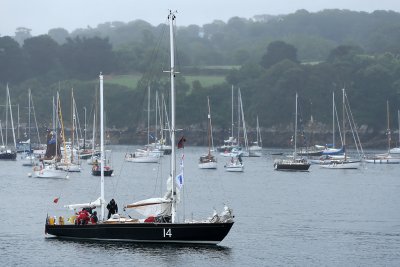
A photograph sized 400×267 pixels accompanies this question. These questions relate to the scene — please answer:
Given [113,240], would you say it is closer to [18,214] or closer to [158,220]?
[158,220]

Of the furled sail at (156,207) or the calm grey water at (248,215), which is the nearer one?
the calm grey water at (248,215)

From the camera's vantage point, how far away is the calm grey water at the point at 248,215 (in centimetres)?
5891

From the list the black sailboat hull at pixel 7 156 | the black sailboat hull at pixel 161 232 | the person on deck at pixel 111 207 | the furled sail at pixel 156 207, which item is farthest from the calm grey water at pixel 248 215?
the black sailboat hull at pixel 7 156

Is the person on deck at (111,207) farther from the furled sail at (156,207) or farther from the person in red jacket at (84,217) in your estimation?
the furled sail at (156,207)

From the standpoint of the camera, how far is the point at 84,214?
6134 cm

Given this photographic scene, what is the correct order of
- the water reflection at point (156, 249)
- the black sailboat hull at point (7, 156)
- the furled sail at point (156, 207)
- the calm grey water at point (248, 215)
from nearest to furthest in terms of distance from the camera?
Answer: the water reflection at point (156, 249)
the calm grey water at point (248, 215)
the furled sail at point (156, 207)
the black sailboat hull at point (7, 156)

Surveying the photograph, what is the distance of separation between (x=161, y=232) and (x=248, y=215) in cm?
2124

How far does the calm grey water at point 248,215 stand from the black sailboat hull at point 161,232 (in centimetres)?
43

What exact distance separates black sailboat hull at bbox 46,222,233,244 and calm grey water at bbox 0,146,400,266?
1.40 ft

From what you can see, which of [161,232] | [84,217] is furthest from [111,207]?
[161,232]

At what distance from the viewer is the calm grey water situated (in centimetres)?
5891

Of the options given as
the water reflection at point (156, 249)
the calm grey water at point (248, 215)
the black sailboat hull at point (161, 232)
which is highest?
the black sailboat hull at point (161, 232)

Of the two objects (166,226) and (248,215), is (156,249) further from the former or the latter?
(248,215)

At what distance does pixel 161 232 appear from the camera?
195 ft
